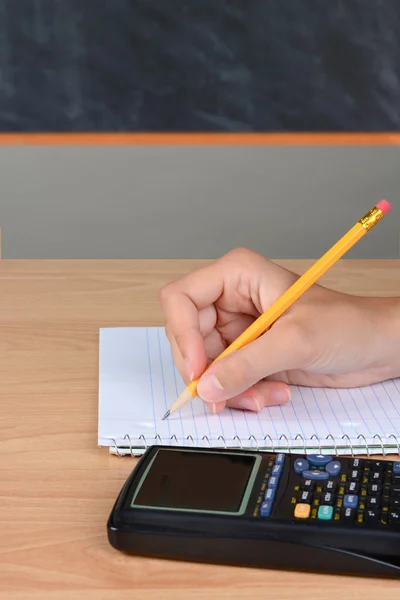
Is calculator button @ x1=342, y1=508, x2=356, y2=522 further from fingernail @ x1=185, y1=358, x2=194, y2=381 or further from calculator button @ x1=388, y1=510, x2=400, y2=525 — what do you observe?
fingernail @ x1=185, y1=358, x2=194, y2=381

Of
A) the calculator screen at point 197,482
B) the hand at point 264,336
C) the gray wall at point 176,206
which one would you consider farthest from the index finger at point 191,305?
the gray wall at point 176,206

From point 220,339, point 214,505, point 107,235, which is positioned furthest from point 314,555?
point 107,235

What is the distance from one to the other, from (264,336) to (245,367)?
32 mm

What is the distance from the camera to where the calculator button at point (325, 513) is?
0.48m

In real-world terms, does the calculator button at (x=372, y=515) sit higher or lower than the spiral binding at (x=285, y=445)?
higher

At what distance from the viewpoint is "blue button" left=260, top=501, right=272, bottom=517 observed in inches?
19.0

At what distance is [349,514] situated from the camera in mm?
481

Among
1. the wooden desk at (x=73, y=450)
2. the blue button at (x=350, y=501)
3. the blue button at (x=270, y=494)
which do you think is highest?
the blue button at (x=350, y=501)

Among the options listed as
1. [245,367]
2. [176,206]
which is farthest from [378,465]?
[176,206]
